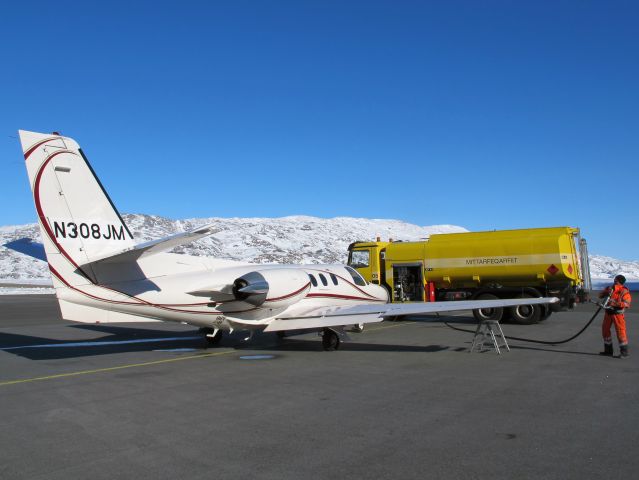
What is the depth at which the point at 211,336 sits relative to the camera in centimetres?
1573

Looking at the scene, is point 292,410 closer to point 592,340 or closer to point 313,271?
point 313,271

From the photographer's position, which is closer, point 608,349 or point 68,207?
point 68,207

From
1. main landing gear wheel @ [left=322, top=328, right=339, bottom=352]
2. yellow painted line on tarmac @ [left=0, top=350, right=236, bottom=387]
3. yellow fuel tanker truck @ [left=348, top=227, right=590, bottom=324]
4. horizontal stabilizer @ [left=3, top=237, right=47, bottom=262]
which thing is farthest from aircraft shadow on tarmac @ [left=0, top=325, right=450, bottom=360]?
yellow fuel tanker truck @ [left=348, top=227, right=590, bottom=324]

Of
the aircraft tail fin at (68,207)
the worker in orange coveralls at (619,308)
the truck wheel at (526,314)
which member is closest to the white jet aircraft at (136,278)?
the aircraft tail fin at (68,207)

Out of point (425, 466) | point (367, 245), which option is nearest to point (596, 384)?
point (425, 466)

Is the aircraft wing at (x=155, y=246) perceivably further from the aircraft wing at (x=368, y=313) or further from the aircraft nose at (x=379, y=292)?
the aircraft nose at (x=379, y=292)

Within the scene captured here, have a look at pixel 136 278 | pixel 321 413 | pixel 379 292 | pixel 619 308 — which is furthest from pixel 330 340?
pixel 619 308

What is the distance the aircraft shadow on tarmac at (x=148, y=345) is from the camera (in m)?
14.9

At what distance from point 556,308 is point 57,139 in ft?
60.1

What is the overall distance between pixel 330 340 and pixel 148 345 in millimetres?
6006

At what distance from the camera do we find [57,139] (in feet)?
40.8

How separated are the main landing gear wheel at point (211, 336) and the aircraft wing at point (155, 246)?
145 inches

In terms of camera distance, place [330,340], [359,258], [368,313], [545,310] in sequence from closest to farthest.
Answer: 1. [368,313]
2. [330,340]
3. [545,310]
4. [359,258]

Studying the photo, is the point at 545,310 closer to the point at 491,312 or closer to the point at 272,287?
the point at 491,312
